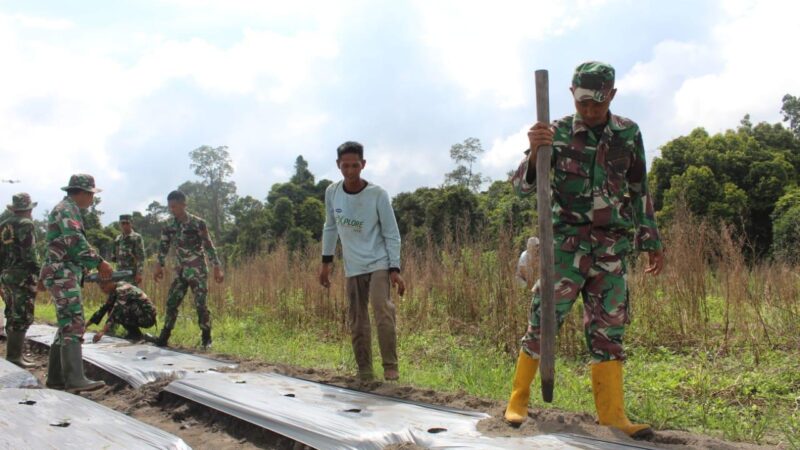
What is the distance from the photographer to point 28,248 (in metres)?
6.04

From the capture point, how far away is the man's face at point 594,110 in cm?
272

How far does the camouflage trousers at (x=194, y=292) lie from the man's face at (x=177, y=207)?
60cm

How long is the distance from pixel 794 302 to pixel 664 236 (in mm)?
1243

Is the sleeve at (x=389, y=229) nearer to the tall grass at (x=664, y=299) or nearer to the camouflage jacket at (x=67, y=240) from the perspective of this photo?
the tall grass at (x=664, y=299)

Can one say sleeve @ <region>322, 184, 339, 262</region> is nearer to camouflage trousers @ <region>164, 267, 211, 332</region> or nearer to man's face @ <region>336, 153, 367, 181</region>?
man's face @ <region>336, 153, 367, 181</region>

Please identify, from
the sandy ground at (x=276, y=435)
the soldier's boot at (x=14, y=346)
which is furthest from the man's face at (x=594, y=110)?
the soldier's boot at (x=14, y=346)

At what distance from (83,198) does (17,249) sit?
5.83 ft

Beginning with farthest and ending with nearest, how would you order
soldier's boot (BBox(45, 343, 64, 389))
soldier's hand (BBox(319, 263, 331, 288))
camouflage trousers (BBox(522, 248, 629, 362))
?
1. soldier's boot (BBox(45, 343, 64, 389))
2. soldier's hand (BBox(319, 263, 331, 288))
3. camouflage trousers (BBox(522, 248, 629, 362))

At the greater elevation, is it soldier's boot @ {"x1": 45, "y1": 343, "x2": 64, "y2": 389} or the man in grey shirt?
the man in grey shirt

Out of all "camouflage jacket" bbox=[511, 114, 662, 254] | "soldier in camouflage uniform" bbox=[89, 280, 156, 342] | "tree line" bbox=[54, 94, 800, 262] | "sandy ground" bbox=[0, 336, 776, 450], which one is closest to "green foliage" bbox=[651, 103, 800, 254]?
"tree line" bbox=[54, 94, 800, 262]

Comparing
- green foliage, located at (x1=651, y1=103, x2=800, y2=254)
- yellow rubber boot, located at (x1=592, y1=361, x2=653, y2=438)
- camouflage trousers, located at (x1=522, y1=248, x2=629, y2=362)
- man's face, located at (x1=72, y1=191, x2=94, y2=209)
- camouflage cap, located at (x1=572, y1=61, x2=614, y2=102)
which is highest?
green foliage, located at (x1=651, y1=103, x2=800, y2=254)

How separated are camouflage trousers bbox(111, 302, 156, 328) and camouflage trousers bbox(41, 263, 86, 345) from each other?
2.70 m

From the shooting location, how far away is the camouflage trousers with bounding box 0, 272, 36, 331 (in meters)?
5.81

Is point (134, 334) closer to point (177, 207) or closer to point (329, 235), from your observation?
point (177, 207)
